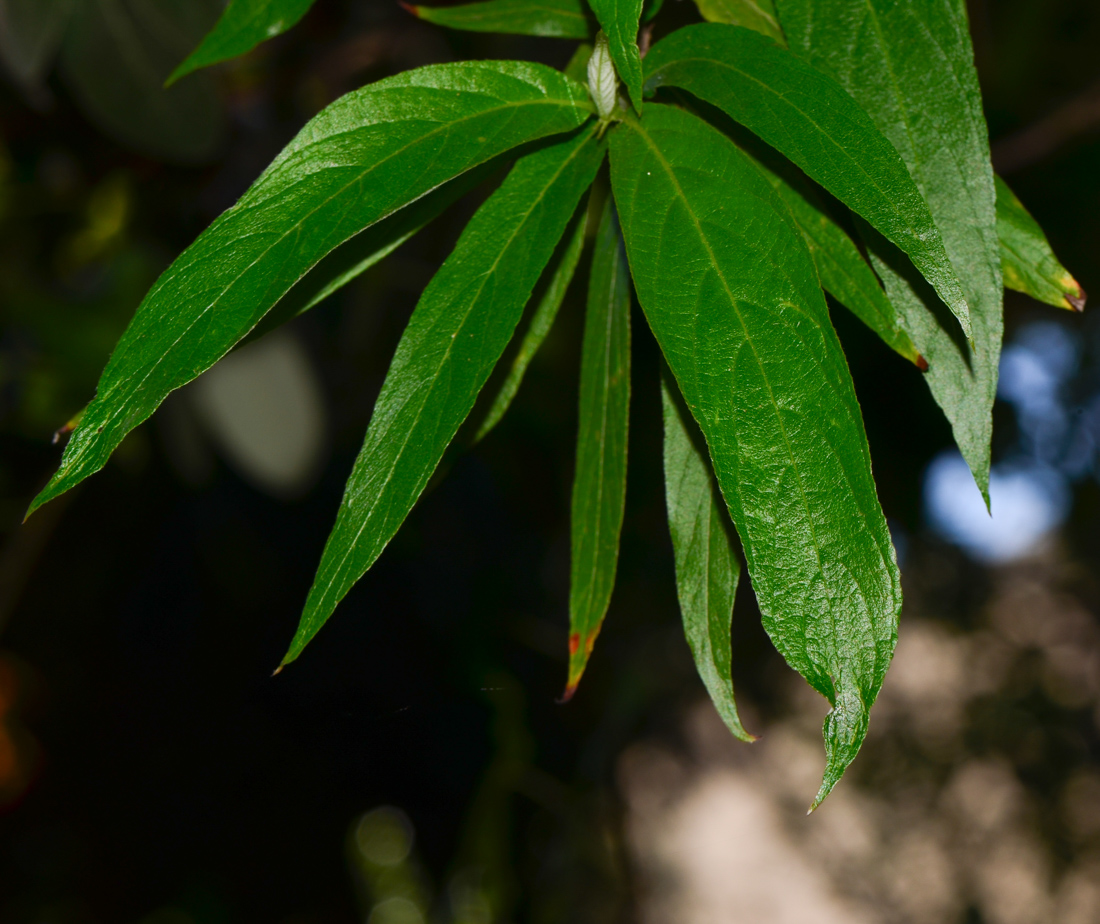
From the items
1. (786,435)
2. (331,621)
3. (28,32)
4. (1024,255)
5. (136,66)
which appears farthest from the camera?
(331,621)

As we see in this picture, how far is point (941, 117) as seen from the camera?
328 millimetres

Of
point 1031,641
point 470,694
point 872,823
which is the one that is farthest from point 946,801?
point 470,694

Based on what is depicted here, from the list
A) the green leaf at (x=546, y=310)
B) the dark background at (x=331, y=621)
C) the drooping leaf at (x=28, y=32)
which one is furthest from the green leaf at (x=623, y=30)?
the dark background at (x=331, y=621)

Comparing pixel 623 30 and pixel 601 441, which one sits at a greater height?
pixel 623 30

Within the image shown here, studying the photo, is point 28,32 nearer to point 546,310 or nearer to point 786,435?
point 546,310

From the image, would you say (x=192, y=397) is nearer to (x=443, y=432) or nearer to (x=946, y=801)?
(x=443, y=432)

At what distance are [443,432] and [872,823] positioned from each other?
2.53m

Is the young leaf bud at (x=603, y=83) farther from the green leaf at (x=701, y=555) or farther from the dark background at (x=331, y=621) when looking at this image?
the dark background at (x=331, y=621)

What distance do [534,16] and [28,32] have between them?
0.65m

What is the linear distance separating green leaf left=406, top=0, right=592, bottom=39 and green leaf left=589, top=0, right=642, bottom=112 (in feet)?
0.40

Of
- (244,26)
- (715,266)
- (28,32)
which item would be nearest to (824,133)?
(715,266)

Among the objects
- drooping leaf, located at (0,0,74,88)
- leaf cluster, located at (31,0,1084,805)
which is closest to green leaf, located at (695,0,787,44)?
leaf cluster, located at (31,0,1084,805)

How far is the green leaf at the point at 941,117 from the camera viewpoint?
325 millimetres

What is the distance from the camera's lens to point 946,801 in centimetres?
241
